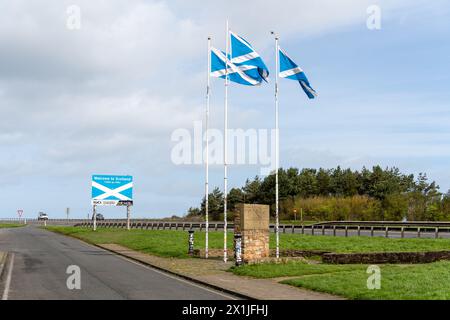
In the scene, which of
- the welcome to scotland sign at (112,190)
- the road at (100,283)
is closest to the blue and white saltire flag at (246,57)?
the road at (100,283)

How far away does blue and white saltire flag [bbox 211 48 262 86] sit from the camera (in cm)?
2539

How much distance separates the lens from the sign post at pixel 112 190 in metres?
62.8

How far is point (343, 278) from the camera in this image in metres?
17.6

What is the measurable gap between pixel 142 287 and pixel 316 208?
272ft

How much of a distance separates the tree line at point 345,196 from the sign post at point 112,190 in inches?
1326

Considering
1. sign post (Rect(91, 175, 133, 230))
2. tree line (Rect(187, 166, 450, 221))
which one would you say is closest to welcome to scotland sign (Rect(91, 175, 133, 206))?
sign post (Rect(91, 175, 133, 230))

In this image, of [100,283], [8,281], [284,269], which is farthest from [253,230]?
[8,281]

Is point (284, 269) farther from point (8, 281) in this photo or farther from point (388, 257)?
point (8, 281)

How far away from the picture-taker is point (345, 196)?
117 meters

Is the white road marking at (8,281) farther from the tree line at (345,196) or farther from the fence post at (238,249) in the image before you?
the tree line at (345,196)

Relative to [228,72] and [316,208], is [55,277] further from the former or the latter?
[316,208]

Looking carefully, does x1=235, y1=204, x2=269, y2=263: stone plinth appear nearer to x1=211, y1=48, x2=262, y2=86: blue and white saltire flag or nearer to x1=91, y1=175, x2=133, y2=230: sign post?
x1=211, y1=48, x2=262, y2=86: blue and white saltire flag

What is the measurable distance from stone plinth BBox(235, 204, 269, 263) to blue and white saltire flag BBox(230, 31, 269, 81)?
18.6 ft

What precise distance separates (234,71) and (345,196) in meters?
94.3
